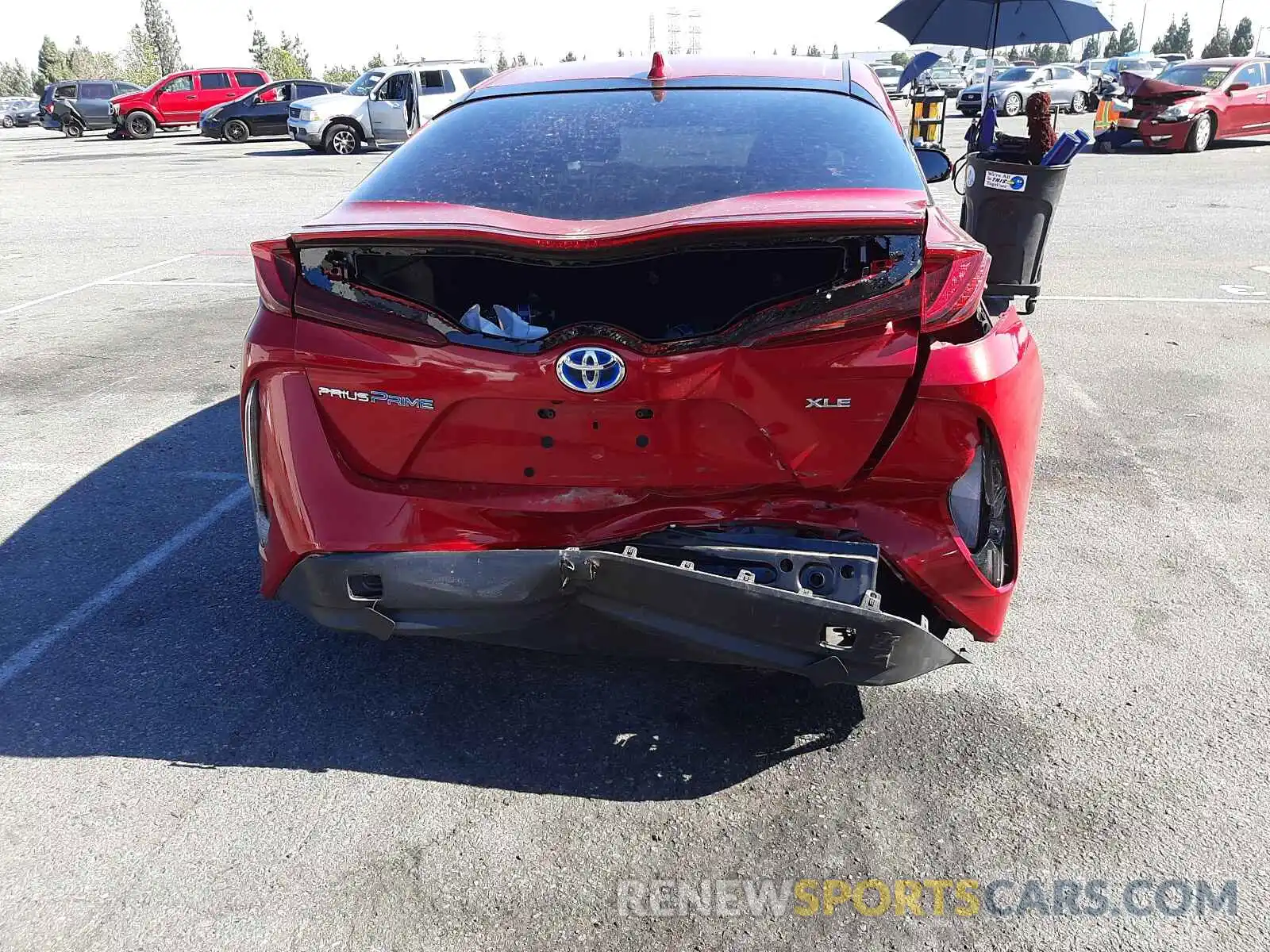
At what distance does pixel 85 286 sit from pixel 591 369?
8510 mm

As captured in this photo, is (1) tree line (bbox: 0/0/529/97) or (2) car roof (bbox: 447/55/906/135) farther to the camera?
(1) tree line (bbox: 0/0/529/97)

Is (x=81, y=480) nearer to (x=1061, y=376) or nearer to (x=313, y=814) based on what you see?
(x=313, y=814)

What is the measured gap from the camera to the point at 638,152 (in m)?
2.97

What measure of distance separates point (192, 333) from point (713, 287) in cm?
596

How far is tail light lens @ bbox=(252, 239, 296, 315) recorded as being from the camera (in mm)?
2578

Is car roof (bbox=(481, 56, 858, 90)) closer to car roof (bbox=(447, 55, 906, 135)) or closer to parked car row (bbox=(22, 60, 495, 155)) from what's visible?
car roof (bbox=(447, 55, 906, 135))

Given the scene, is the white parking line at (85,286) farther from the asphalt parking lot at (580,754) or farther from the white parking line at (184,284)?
the asphalt parking lot at (580,754)

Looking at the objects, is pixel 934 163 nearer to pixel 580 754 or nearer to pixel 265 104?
pixel 580 754

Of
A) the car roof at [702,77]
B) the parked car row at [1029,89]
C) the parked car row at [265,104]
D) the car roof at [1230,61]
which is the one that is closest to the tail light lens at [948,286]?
the car roof at [702,77]

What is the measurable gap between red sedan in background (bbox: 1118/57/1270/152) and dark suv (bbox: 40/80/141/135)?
3002 centimetres

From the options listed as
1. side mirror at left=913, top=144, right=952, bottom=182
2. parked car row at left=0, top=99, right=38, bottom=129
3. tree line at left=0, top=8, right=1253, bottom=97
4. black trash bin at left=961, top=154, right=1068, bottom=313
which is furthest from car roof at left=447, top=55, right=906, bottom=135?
tree line at left=0, top=8, right=1253, bottom=97

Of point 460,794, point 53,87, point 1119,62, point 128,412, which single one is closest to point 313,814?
point 460,794

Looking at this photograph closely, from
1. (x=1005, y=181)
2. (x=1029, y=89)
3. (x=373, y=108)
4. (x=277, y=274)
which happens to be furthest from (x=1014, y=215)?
(x=1029, y=89)

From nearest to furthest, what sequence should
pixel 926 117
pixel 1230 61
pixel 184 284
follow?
1. pixel 184 284
2. pixel 926 117
3. pixel 1230 61
